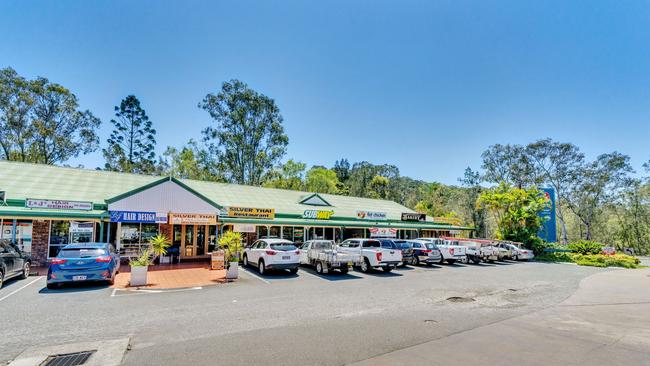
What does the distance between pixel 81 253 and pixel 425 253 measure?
53.9ft

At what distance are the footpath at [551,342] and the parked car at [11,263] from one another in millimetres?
12210

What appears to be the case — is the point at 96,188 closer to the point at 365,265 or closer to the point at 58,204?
the point at 58,204

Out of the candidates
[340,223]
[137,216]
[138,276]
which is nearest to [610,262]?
[340,223]

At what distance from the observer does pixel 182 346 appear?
6.12m

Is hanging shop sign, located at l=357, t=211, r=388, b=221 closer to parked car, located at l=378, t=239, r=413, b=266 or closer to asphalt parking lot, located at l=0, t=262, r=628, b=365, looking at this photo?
parked car, located at l=378, t=239, r=413, b=266

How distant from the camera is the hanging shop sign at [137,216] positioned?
16.6m

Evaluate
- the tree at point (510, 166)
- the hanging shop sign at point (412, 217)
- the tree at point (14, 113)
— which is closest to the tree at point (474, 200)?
the tree at point (510, 166)

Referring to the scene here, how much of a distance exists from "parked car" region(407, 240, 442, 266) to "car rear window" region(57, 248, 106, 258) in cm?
1558

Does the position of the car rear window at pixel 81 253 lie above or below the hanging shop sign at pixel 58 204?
below

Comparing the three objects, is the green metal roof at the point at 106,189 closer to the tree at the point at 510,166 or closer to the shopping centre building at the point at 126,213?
the shopping centre building at the point at 126,213

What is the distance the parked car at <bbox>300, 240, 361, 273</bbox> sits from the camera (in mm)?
15438

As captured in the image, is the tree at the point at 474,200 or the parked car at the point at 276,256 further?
the tree at the point at 474,200

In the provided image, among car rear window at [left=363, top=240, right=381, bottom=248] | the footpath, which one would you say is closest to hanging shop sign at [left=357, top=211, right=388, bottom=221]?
car rear window at [left=363, top=240, right=381, bottom=248]

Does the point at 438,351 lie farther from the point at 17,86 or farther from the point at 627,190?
the point at 627,190
